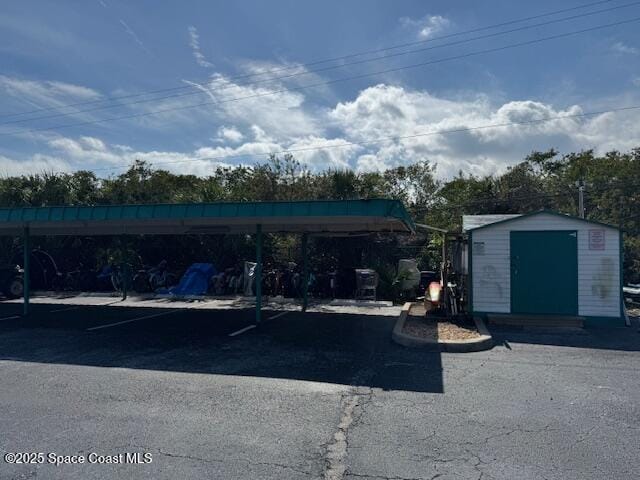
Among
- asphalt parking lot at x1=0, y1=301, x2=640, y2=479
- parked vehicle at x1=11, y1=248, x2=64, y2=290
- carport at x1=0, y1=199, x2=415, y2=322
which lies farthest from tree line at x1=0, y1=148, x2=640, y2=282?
asphalt parking lot at x1=0, y1=301, x2=640, y2=479

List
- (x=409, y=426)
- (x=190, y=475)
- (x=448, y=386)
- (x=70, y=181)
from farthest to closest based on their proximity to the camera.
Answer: (x=70, y=181), (x=448, y=386), (x=409, y=426), (x=190, y=475)

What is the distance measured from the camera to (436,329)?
1007cm

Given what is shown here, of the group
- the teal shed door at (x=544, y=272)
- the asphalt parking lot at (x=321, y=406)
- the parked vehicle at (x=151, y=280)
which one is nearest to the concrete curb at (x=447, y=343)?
the asphalt parking lot at (x=321, y=406)

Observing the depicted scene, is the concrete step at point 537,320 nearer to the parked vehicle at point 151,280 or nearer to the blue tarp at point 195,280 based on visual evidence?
the blue tarp at point 195,280

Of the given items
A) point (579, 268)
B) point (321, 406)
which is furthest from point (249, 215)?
point (579, 268)

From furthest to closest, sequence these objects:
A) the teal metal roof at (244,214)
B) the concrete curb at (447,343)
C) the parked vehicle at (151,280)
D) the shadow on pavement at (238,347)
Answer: the parked vehicle at (151,280)
the teal metal roof at (244,214)
the concrete curb at (447,343)
the shadow on pavement at (238,347)

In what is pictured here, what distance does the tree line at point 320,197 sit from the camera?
1875cm

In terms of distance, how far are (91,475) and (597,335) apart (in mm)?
9565

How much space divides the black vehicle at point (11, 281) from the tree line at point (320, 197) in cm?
305

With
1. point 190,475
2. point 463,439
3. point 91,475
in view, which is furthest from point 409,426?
point 91,475

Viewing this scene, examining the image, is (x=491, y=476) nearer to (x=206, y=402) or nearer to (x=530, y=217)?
(x=206, y=402)

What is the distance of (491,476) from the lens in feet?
12.5

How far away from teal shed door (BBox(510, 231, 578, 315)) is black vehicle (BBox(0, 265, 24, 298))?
57.5 feet

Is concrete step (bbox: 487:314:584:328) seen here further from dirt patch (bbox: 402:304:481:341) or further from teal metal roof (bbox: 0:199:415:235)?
teal metal roof (bbox: 0:199:415:235)
